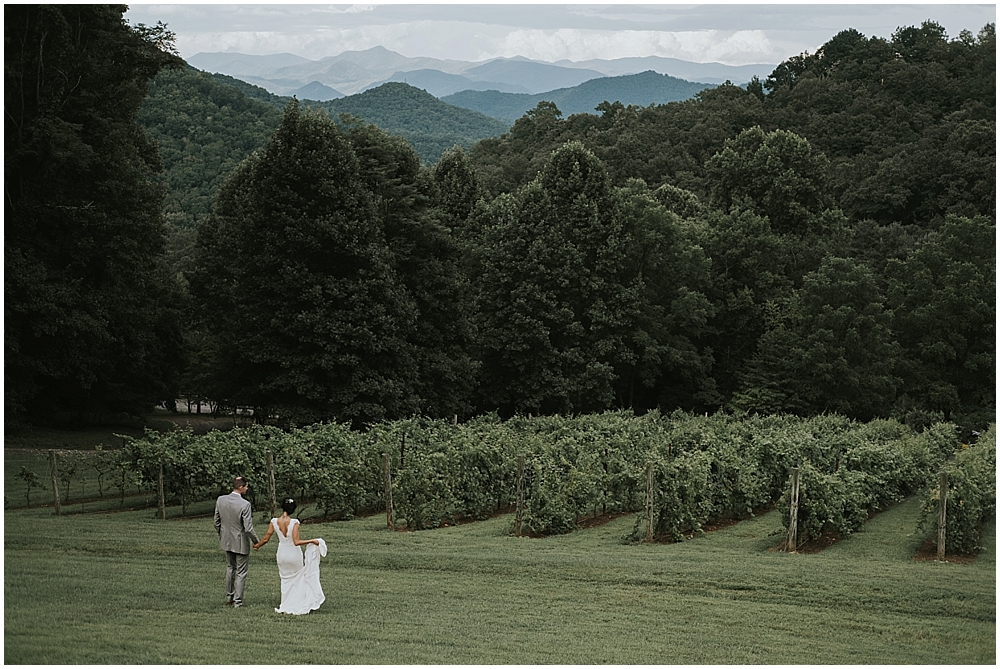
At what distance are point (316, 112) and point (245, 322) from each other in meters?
8.48

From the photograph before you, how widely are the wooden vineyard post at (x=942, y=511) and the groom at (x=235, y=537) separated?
35.8 ft

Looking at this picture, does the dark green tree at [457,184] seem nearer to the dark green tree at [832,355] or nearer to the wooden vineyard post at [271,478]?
the dark green tree at [832,355]

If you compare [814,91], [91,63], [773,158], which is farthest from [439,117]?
[91,63]

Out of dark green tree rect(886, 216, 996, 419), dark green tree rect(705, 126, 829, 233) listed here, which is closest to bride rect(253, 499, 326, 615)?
dark green tree rect(886, 216, 996, 419)

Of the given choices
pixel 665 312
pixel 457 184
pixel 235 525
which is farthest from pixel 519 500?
pixel 457 184

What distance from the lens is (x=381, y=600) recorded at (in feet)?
41.9

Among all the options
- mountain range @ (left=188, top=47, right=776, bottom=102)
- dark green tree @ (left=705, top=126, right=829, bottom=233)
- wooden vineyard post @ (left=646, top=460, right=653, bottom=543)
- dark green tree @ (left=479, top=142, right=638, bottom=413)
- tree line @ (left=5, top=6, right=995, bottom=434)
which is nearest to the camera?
wooden vineyard post @ (left=646, top=460, right=653, bottom=543)

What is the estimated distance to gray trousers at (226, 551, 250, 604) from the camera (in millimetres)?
12039

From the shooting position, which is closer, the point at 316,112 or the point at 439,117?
the point at 316,112

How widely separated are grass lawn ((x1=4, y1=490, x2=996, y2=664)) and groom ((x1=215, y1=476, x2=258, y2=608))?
0.31 metres

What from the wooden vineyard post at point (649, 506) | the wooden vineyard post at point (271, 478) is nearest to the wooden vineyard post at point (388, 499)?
the wooden vineyard post at point (271, 478)

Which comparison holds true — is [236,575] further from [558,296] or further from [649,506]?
[558,296]

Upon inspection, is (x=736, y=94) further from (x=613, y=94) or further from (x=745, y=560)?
(x=745, y=560)

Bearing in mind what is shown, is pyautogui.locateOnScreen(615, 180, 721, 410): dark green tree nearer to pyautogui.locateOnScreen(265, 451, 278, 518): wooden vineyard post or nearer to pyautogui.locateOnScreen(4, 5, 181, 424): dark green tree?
pyautogui.locateOnScreen(4, 5, 181, 424): dark green tree
